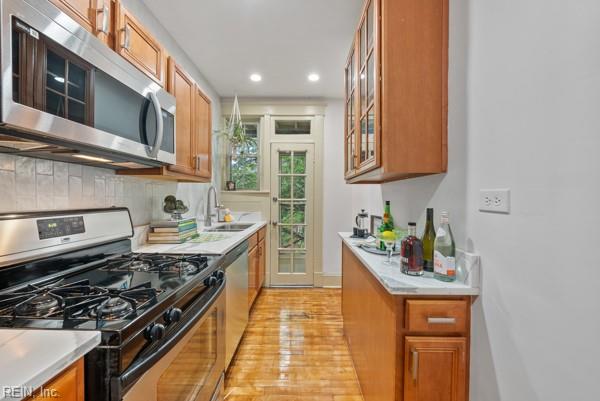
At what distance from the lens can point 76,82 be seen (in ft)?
3.05

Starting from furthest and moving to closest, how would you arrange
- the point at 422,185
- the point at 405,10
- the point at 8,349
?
the point at 422,185
the point at 405,10
the point at 8,349

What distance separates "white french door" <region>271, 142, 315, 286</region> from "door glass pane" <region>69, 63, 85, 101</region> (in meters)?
2.99

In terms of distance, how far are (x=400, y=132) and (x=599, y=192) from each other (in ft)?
2.55

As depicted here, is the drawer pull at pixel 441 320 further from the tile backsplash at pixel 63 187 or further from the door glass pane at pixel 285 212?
the door glass pane at pixel 285 212

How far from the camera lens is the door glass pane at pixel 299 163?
12.9 ft

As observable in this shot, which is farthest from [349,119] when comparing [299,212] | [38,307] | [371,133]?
[38,307]

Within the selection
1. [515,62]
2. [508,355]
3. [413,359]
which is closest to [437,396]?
[413,359]

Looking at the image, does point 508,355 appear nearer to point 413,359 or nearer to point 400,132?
point 413,359

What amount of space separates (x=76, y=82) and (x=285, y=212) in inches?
124

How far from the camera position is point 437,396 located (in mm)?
1076

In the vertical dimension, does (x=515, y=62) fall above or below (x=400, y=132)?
above

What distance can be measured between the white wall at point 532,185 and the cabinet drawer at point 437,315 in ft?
0.21

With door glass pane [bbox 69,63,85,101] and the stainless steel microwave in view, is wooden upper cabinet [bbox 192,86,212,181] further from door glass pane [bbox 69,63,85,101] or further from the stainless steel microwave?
door glass pane [bbox 69,63,85,101]

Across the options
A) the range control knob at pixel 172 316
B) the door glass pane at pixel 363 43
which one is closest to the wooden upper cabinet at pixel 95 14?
the range control knob at pixel 172 316
